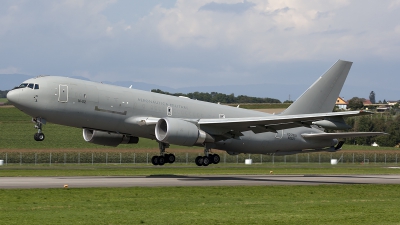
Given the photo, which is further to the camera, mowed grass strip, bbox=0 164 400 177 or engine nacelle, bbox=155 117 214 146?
mowed grass strip, bbox=0 164 400 177

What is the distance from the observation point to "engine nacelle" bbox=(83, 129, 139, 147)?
153 ft

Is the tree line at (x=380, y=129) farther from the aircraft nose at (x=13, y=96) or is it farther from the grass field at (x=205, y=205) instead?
the aircraft nose at (x=13, y=96)

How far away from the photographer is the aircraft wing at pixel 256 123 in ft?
138

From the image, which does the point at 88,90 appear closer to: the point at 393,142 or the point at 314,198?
the point at 314,198

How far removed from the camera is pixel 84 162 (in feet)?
245

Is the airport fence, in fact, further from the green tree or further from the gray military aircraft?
the green tree

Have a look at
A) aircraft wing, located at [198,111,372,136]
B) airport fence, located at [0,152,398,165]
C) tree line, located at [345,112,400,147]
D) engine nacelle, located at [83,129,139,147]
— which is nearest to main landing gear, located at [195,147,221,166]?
aircraft wing, located at [198,111,372,136]

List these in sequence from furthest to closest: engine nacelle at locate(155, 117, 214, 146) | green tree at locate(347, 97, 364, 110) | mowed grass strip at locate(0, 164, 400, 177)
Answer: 1. green tree at locate(347, 97, 364, 110)
2. mowed grass strip at locate(0, 164, 400, 177)
3. engine nacelle at locate(155, 117, 214, 146)

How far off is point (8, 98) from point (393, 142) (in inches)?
3231

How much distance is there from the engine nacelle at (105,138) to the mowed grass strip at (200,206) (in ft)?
46.1

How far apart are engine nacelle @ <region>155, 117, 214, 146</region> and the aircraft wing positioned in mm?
1483

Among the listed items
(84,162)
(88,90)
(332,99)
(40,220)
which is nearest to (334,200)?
(40,220)

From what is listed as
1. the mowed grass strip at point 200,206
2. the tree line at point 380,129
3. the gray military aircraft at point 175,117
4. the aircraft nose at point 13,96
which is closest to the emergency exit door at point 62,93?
the gray military aircraft at point 175,117

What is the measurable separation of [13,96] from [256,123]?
1592 centimetres
